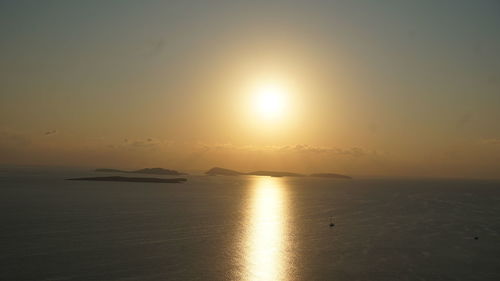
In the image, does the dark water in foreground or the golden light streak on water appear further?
the golden light streak on water

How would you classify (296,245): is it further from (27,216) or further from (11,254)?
(27,216)

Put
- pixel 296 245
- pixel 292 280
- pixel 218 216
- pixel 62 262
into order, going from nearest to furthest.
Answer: pixel 292 280
pixel 62 262
pixel 296 245
pixel 218 216

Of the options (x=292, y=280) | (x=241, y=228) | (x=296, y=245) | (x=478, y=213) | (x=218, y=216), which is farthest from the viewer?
(x=478, y=213)

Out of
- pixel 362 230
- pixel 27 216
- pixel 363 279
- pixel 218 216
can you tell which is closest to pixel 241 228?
pixel 218 216

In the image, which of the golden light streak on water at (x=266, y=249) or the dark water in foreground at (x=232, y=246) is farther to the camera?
the golden light streak on water at (x=266, y=249)

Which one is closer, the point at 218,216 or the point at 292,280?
the point at 292,280

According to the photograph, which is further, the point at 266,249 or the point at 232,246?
the point at 232,246

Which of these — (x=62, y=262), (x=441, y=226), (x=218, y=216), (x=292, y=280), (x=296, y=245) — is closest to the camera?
(x=292, y=280)

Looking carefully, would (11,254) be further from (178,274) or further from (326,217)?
(326,217)

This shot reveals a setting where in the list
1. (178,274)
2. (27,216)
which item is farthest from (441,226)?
(27,216)
